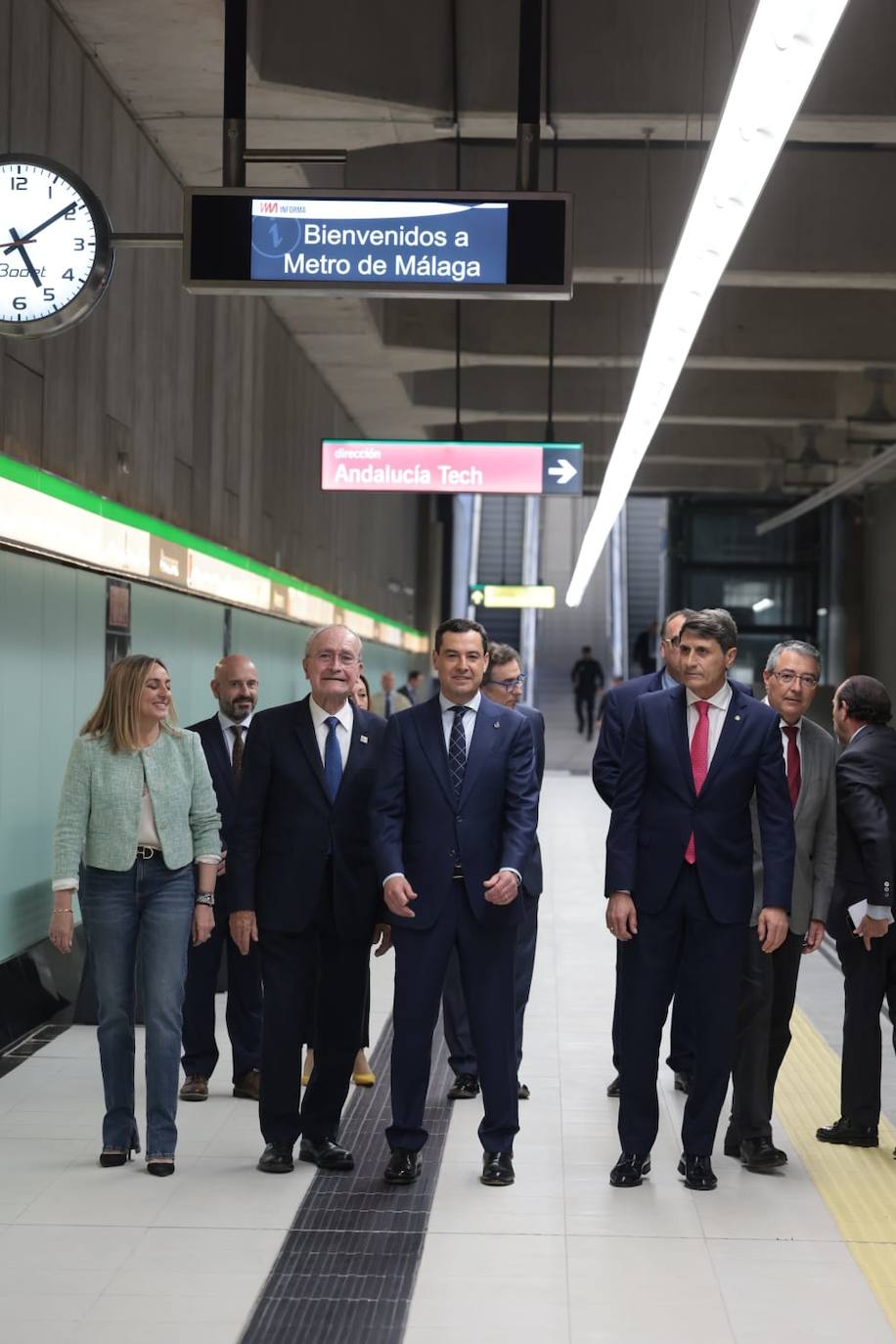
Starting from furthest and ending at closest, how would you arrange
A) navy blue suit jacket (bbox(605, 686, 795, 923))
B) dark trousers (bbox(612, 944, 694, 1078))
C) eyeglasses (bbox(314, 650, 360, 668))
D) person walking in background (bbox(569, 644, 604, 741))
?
1. person walking in background (bbox(569, 644, 604, 741))
2. dark trousers (bbox(612, 944, 694, 1078))
3. eyeglasses (bbox(314, 650, 360, 668))
4. navy blue suit jacket (bbox(605, 686, 795, 923))

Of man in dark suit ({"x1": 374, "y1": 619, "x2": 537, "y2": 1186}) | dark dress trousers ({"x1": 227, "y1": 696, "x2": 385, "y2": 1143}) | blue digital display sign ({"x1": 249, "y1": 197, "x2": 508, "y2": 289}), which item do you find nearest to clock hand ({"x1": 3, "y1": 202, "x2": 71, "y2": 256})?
blue digital display sign ({"x1": 249, "y1": 197, "x2": 508, "y2": 289})

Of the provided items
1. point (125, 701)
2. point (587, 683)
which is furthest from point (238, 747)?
point (587, 683)

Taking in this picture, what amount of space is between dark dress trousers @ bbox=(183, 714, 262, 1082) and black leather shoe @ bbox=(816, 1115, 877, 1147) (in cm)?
183

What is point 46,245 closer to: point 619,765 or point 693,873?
point 619,765

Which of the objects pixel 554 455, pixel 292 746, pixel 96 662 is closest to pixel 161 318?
pixel 96 662

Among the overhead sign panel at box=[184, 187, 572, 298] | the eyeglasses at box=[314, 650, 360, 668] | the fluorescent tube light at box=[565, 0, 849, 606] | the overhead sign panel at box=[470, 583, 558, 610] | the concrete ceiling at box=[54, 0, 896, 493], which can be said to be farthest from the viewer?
the overhead sign panel at box=[470, 583, 558, 610]

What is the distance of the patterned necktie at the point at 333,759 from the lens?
14.1 feet

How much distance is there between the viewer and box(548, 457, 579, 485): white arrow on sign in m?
9.37

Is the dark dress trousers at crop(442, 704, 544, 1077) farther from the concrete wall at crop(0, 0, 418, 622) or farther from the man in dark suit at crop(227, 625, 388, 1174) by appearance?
the concrete wall at crop(0, 0, 418, 622)

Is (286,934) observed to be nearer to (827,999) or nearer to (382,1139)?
(382,1139)

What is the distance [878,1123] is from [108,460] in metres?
4.26

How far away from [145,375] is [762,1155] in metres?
4.85

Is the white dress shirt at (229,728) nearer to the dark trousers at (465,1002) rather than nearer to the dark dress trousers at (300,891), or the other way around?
the dark dress trousers at (300,891)

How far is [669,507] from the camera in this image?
24.9m
